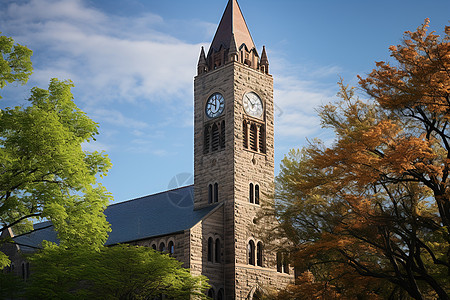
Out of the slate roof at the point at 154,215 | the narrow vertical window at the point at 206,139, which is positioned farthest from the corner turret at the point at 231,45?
the slate roof at the point at 154,215

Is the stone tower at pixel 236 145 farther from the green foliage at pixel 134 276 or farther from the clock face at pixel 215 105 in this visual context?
the green foliage at pixel 134 276

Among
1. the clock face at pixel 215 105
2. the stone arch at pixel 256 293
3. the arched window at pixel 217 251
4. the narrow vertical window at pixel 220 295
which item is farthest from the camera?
the clock face at pixel 215 105

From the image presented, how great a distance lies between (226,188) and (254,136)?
18.3 ft

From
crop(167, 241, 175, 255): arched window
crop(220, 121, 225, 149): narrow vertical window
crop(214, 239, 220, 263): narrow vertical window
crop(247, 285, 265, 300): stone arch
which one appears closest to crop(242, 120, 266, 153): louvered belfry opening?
crop(220, 121, 225, 149): narrow vertical window

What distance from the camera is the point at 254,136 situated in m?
48.4

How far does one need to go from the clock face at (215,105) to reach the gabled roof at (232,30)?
4.29m

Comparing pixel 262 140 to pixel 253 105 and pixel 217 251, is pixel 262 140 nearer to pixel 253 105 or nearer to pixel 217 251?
pixel 253 105

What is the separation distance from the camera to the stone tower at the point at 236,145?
144 feet

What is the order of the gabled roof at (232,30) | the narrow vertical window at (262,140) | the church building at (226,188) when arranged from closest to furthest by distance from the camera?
the church building at (226,188)
the narrow vertical window at (262,140)
the gabled roof at (232,30)

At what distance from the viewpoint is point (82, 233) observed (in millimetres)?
23453

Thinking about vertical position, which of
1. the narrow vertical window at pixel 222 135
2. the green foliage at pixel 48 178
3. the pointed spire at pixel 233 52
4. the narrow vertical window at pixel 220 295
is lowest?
the narrow vertical window at pixel 220 295

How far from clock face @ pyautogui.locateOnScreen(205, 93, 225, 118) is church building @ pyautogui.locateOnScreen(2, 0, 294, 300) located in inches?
3.1

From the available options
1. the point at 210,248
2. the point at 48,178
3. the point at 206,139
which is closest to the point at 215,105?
the point at 206,139

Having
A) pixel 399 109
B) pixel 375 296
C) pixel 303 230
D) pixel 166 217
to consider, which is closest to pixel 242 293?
pixel 166 217
